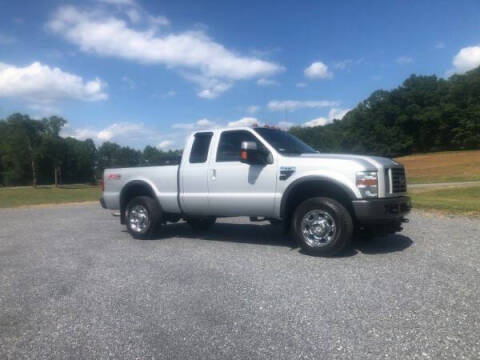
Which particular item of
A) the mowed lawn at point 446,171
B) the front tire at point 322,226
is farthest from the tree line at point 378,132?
the front tire at point 322,226

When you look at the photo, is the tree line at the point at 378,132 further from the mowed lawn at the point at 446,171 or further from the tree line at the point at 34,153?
the mowed lawn at the point at 446,171

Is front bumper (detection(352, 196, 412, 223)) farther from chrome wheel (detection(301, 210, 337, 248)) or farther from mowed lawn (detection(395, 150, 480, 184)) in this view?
mowed lawn (detection(395, 150, 480, 184))

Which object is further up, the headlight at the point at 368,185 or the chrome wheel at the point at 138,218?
the headlight at the point at 368,185

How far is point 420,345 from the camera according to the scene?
8.93 ft

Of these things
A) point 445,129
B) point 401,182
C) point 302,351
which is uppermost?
point 445,129

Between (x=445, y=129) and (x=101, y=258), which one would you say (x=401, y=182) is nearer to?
(x=101, y=258)

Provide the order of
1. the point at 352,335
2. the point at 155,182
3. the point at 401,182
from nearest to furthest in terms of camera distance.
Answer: the point at 352,335 < the point at 401,182 < the point at 155,182

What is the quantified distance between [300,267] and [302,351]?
Result: 7.39 ft

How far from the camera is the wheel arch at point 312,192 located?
5406 mm

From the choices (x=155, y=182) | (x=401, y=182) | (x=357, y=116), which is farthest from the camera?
(x=357, y=116)

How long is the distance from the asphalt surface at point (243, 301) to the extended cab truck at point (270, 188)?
581mm

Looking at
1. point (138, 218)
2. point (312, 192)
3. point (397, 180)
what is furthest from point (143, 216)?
point (397, 180)

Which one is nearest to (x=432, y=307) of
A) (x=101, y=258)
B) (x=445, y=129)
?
(x=101, y=258)

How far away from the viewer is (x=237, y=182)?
247 inches
